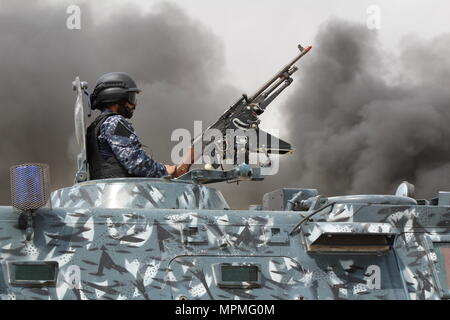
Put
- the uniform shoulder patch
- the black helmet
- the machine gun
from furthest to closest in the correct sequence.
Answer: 1. the machine gun
2. the black helmet
3. the uniform shoulder patch

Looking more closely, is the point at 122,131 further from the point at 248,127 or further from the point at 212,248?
the point at 248,127

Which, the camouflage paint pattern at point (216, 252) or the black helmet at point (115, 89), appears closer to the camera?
the camouflage paint pattern at point (216, 252)

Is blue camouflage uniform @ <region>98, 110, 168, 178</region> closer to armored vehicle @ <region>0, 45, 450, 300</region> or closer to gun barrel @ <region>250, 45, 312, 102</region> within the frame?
armored vehicle @ <region>0, 45, 450, 300</region>

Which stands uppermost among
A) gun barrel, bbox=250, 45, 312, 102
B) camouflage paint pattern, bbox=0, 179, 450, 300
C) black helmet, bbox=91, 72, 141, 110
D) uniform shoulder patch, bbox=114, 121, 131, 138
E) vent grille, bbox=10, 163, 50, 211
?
gun barrel, bbox=250, 45, 312, 102

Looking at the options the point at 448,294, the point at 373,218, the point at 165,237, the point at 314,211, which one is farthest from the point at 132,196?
the point at 448,294

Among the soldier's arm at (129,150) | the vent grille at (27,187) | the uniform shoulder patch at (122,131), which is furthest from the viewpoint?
the uniform shoulder patch at (122,131)

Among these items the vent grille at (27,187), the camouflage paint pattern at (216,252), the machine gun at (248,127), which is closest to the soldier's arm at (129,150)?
the camouflage paint pattern at (216,252)

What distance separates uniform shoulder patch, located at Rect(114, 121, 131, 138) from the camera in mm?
7688

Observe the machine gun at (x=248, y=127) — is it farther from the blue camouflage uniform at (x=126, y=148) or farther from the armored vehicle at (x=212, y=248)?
the armored vehicle at (x=212, y=248)

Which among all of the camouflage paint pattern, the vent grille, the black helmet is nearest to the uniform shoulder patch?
the black helmet

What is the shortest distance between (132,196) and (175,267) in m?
1.14

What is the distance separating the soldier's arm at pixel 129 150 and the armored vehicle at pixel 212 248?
0.40 m

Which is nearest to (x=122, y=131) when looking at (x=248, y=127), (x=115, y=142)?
(x=115, y=142)

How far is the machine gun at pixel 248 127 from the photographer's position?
1377cm
